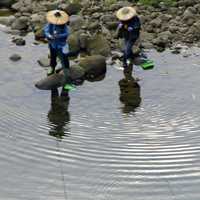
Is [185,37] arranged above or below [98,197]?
below

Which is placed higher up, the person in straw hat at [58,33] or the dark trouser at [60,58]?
the person in straw hat at [58,33]

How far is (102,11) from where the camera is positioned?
22484 millimetres

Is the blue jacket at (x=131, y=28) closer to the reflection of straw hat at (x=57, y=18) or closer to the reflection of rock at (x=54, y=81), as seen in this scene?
the reflection of rock at (x=54, y=81)

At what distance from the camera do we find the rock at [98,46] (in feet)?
59.8

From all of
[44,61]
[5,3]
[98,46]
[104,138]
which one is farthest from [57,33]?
[5,3]

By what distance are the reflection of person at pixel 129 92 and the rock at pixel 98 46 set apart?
155 cm

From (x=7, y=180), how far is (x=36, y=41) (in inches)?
385

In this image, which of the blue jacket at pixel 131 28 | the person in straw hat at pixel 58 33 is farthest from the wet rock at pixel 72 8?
the person in straw hat at pixel 58 33

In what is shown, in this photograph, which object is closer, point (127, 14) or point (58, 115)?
point (58, 115)

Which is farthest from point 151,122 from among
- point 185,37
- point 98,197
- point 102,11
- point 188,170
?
point 102,11

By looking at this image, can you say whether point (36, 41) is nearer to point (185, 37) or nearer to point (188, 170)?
point (185, 37)

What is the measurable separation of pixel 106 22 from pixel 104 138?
9.17 meters

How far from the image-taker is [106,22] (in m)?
21.0

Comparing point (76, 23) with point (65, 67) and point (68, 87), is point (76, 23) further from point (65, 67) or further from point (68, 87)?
point (68, 87)
